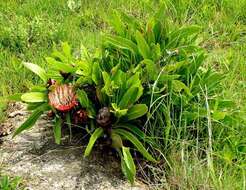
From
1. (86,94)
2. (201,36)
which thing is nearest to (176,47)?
(86,94)

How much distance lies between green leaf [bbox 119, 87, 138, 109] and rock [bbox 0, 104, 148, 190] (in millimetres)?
325

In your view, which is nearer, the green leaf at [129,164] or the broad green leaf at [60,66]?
the green leaf at [129,164]

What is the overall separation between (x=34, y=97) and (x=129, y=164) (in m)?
0.71

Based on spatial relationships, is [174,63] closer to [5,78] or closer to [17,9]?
[5,78]

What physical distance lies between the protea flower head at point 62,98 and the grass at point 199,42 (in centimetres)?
52

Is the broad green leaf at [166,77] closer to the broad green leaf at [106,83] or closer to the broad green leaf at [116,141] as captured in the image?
the broad green leaf at [106,83]

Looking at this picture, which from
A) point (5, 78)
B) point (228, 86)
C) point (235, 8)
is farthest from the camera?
point (235, 8)

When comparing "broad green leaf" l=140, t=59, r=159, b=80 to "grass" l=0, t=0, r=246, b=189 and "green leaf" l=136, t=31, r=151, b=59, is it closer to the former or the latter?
"green leaf" l=136, t=31, r=151, b=59

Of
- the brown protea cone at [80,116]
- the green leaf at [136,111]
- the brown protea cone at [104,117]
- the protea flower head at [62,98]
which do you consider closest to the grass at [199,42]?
the green leaf at [136,111]

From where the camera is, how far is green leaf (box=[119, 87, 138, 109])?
9.85 ft

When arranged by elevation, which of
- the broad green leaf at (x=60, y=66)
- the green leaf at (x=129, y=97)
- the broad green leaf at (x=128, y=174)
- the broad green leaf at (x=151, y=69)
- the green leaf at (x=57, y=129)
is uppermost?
the broad green leaf at (x=60, y=66)

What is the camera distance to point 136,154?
3.15 metres

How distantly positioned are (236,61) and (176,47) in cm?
85

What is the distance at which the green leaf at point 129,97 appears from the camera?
3.00m
